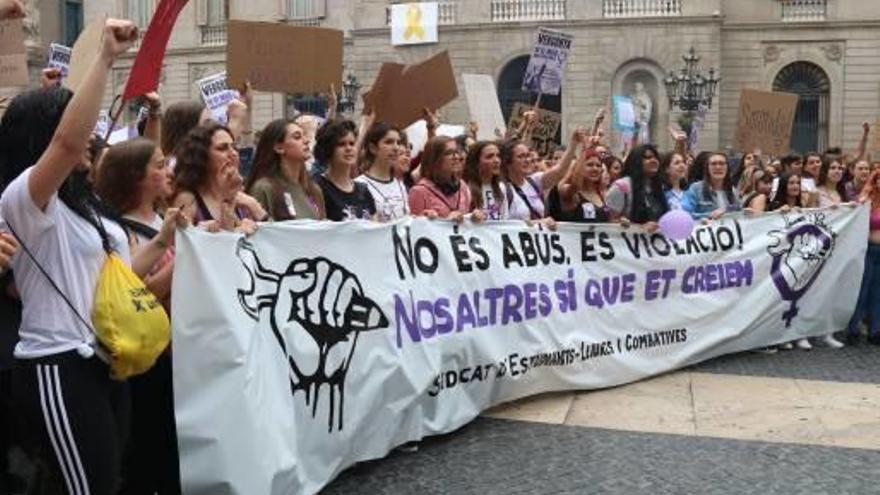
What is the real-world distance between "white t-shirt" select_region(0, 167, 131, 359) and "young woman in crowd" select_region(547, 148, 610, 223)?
4.53 meters

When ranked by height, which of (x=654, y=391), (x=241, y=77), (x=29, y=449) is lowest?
(x=654, y=391)

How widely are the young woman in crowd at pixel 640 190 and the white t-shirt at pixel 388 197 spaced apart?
6.87ft

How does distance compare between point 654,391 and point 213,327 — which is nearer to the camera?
point 213,327

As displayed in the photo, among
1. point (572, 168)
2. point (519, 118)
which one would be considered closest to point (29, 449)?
point (572, 168)

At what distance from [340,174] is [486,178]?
138 centimetres

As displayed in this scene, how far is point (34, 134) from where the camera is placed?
3.10 m

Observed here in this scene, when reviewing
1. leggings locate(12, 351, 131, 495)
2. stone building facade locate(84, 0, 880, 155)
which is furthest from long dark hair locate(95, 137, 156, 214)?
stone building facade locate(84, 0, 880, 155)

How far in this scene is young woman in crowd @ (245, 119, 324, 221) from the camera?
5215 mm

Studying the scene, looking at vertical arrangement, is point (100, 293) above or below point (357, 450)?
above

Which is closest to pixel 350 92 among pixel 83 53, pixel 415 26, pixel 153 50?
pixel 415 26

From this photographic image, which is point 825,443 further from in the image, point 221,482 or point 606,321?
point 221,482

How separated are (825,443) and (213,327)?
3.52 meters

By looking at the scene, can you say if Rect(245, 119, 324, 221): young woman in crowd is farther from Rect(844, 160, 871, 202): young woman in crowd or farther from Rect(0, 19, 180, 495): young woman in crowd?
Rect(844, 160, 871, 202): young woman in crowd

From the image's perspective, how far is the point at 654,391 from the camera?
22.7 ft
